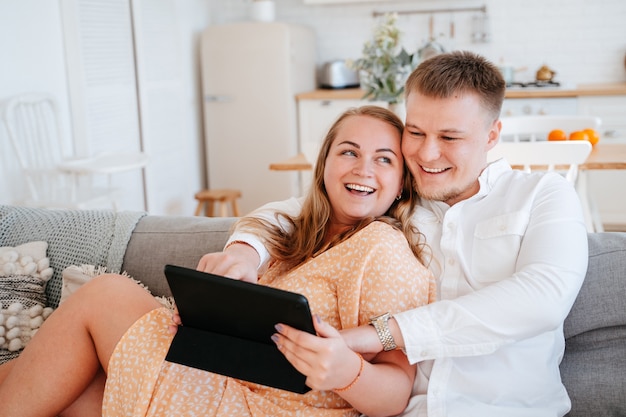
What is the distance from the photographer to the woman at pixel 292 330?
1.41 metres

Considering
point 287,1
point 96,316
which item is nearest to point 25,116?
point 96,316

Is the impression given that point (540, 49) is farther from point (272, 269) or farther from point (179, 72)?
point (272, 269)

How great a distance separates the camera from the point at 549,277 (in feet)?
4.49

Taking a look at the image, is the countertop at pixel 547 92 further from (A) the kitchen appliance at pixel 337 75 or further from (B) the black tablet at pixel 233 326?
(B) the black tablet at pixel 233 326

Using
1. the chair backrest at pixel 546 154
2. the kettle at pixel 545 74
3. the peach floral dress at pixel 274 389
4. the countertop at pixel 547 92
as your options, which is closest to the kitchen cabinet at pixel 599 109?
the countertop at pixel 547 92

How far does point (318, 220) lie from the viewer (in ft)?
5.70

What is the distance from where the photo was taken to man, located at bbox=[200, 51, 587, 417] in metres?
1.35

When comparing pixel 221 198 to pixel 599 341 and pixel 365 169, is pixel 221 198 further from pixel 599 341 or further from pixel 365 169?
pixel 599 341

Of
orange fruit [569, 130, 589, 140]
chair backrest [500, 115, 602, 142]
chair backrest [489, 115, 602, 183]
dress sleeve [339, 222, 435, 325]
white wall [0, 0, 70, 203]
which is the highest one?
white wall [0, 0, 70, 203]

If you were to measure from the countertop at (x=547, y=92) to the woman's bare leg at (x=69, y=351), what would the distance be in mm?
3555

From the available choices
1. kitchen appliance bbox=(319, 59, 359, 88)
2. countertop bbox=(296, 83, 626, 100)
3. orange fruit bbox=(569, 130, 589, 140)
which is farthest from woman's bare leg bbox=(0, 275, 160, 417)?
kitchen appliance bbox=(319, 59, 359, 88)

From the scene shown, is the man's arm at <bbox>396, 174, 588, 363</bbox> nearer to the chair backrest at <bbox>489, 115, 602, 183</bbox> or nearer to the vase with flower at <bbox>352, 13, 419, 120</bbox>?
the chair backrest at <bbox>489, 115, 602, 183</bbox>

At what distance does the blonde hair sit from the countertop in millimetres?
3058

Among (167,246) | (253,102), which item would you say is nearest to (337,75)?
(253,102)
